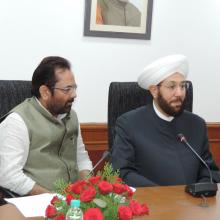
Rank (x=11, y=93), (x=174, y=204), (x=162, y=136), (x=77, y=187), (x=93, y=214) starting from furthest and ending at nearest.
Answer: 1. (x=162, y=136)
2. (x=11, y=93)
3. (x=174, y=204)
4. (x=77, y=187)
5. (x=93, y=214)

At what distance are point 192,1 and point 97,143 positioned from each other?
1.38 metres

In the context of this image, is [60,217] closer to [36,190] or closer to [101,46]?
[36,190]

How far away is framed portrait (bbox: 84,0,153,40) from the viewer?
331 centimetres

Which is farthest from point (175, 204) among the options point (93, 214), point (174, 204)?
point (93, 214)

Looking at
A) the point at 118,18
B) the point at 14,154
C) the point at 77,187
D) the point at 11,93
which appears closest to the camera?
the point at 77,187

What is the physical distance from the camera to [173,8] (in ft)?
11.8

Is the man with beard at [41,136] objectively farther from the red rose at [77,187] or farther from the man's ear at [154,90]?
the red rose at [77,187]

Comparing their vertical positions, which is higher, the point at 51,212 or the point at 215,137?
the point at 51,212

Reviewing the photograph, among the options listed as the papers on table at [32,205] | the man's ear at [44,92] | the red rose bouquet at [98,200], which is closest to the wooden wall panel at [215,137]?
the man's ear at [44,92]

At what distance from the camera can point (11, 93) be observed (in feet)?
8.11

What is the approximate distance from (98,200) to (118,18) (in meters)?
2.34

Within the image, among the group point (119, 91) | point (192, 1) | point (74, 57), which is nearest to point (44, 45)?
point (74, 57)

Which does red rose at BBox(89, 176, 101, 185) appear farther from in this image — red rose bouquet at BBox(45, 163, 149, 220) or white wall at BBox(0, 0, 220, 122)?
white wall at BBox(0, 0, 220, 122)

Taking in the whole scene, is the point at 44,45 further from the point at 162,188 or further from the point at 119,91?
the point at 162,188
